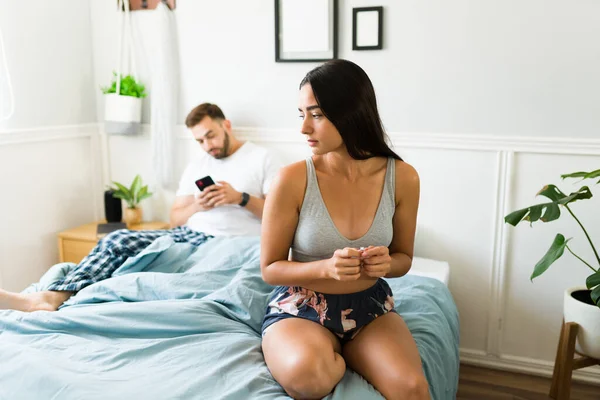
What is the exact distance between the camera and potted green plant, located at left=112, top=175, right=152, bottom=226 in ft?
10.3

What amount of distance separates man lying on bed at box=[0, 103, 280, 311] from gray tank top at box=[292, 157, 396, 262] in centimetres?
98

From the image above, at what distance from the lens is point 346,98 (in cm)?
155

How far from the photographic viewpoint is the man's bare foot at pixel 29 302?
2.01 meters

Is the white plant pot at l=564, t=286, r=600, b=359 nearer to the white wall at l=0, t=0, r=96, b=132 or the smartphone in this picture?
the smartphone

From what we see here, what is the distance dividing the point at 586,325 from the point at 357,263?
1.13m

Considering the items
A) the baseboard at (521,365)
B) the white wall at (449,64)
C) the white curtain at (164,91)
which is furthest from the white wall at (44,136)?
the baseboard at (521,365)

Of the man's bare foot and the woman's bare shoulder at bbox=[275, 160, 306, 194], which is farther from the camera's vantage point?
the man's bare foot

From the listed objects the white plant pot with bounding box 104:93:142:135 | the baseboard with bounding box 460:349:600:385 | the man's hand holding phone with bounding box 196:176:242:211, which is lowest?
the baseboard with bounding box 460:349:600:385

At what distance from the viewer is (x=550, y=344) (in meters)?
2.58

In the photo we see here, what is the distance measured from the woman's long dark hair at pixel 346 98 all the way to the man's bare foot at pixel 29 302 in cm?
119

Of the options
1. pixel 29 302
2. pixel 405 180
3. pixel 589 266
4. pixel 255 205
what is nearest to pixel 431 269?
pixel 589 266

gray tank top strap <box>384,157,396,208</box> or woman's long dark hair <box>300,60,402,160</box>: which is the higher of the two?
woman's long dark hair <box>300,60,402,160</box>

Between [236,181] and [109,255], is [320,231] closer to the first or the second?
[109,255]

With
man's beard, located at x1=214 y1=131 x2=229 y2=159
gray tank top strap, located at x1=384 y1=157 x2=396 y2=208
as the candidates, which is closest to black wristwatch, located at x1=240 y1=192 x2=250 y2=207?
man's beard, located at x1=214 y1=131 x2=229 y2=159
